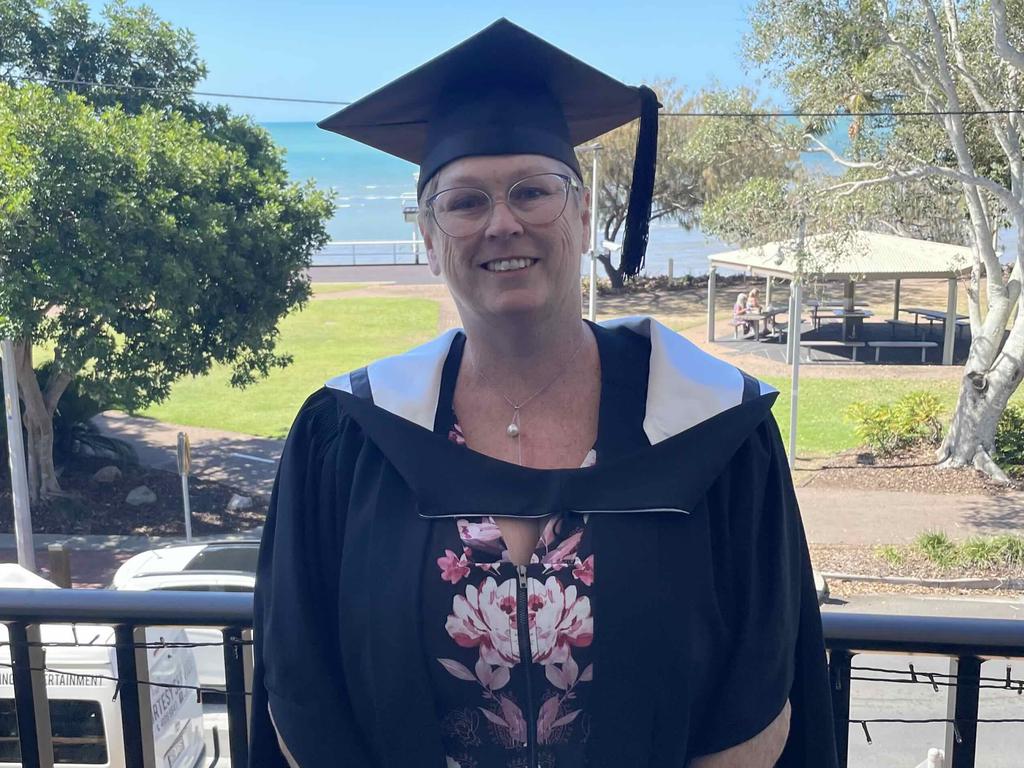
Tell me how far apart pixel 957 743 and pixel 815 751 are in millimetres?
407

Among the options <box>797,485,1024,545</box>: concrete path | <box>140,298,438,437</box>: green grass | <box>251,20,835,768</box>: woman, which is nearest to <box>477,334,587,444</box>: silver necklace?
<box>251,20,835,768</box>: woman

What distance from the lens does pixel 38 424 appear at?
13508mm

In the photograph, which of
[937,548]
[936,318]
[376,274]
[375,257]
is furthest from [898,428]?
[375,257]

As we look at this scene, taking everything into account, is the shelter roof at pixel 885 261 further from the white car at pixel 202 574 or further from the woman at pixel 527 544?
the woman at pixel 527 544

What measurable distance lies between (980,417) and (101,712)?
1258 centimetres

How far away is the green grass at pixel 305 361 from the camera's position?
2009cm

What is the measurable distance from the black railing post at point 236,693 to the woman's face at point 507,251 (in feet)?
2.67

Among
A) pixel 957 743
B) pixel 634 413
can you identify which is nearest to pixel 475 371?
pixel 634 413

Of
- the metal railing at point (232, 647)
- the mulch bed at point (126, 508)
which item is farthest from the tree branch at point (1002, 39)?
the metal railing at point (232, 647)

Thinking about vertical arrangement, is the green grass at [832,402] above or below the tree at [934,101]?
below

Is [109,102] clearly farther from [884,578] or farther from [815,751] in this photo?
[815,751]

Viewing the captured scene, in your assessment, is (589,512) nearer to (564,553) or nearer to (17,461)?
(564,553)

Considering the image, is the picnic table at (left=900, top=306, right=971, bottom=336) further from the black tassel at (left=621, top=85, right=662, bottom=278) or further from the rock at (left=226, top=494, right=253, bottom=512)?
the black tassel at (left=621, top=85, right=662, bottom=278)

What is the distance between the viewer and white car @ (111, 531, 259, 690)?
23.8ft
